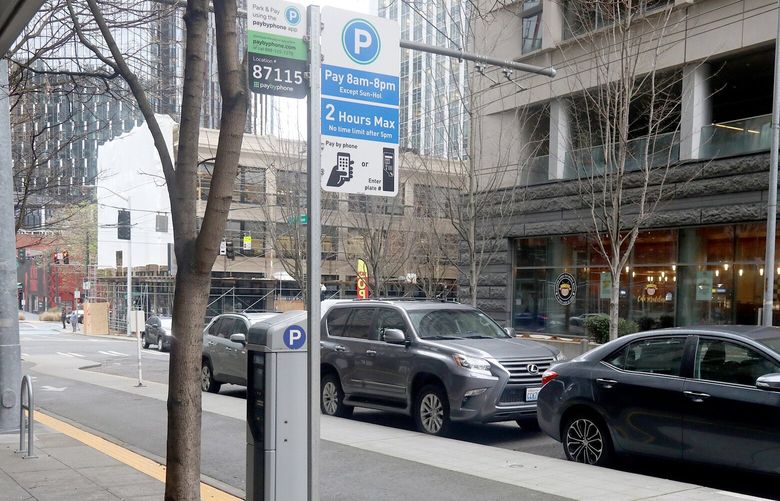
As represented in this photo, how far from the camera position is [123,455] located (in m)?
9.08

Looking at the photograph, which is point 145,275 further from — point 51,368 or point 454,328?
point 454,328

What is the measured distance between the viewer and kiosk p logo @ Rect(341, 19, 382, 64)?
4.46 metres

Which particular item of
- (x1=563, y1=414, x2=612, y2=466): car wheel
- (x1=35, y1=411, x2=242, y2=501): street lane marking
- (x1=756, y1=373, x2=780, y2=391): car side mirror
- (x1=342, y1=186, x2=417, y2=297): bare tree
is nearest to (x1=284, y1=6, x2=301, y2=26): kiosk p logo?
(x1=35, y1=411, x2=242, y2=501): street lane marking

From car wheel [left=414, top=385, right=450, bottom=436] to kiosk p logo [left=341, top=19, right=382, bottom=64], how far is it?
6495 mm

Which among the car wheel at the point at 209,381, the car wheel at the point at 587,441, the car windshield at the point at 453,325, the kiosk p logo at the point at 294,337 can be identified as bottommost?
the car wheel at the point at 209,381

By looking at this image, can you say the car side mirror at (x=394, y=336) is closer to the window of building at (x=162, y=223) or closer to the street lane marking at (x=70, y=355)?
the street lane marking at (x=70, y=355)

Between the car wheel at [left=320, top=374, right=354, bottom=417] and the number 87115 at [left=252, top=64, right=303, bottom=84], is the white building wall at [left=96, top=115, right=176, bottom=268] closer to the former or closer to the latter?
the car wheel at [left=320, top=374, right=354, bottom=417]

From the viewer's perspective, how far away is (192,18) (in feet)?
17.7

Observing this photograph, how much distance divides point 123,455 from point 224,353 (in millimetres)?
6457

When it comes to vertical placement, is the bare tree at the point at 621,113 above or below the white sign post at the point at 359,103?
above

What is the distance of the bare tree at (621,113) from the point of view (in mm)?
15805

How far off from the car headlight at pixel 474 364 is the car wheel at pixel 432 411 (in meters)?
0.51

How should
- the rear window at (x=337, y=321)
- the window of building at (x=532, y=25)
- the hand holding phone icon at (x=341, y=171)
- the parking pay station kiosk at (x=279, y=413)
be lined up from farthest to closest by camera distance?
the window of building at (x=532, y=25)
the rear window at (x=337, y=321)
the parking pay station kiosk at (x=279, y=413)
the hand holding phone icon at (x=341, y=171)

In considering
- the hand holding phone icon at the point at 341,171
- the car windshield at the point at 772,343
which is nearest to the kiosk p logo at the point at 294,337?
the hand holding phone icon at the point at 341,171
